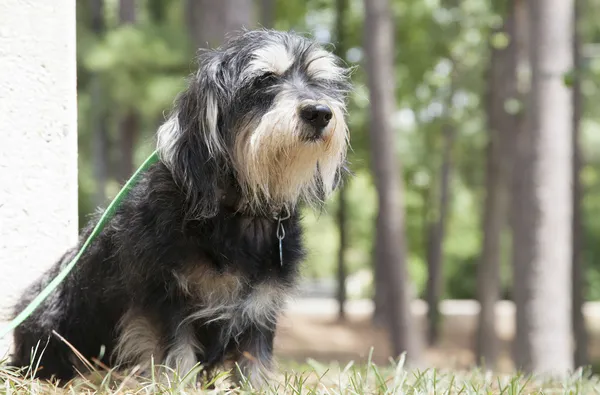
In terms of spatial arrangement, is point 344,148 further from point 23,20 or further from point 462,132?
point 462,132

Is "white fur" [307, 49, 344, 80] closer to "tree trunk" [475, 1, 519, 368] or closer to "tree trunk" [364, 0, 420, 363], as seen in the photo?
"tree trunk" [364, 0, 420, 363]

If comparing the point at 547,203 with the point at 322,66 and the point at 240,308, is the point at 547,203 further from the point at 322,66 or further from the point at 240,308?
the point at 240,308

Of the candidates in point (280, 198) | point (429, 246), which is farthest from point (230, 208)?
point (429, 246)

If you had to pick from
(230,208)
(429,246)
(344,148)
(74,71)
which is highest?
(74,71)

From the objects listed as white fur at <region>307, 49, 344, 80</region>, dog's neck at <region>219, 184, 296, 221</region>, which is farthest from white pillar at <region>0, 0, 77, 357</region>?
white fur at <region>307, 49, 344, 80</region>

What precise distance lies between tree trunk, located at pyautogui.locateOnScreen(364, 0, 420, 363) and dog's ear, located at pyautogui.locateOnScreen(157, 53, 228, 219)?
9755mm

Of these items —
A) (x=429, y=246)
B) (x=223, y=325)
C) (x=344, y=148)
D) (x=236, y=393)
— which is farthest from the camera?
(x=429, y=246)

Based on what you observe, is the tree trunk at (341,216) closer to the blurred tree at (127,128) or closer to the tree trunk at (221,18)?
the blurred tree at (127,128)

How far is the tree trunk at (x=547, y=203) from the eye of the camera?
8.98 m

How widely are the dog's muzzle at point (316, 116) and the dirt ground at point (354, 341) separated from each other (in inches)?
568

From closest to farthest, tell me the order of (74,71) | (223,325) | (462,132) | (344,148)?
(223,325)
(344,148)
(74,71)
(462,132)

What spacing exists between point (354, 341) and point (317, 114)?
18967 millimetres

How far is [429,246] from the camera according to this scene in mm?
23391

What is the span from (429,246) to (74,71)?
798 inches
